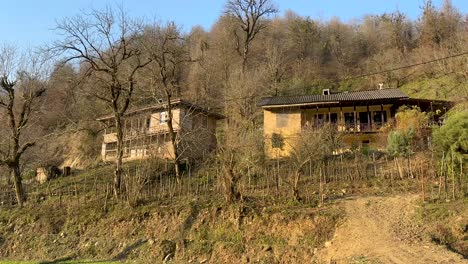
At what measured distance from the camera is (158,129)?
36562 mm

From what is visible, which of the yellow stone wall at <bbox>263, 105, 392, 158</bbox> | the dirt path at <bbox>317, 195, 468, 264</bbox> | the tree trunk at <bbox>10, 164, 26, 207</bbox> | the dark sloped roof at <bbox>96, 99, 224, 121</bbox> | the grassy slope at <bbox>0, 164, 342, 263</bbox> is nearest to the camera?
the dirt path at <bbox>317, 195, 468, 264</bbox>

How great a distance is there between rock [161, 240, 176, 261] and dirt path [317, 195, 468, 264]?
17.5ft

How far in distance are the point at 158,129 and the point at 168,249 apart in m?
21.0

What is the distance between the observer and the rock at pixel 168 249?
1614cm

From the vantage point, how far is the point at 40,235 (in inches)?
803

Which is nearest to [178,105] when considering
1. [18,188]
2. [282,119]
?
[282,119]

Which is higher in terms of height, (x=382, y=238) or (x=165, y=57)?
(x=165, y=57)

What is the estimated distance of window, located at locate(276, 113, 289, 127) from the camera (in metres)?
35.5

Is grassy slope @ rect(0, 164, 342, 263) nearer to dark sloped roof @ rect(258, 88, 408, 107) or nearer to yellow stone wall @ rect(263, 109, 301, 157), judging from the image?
yellow stone wall @ rect(263, 109, 301, 157)

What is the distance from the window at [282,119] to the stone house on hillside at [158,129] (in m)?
5.26

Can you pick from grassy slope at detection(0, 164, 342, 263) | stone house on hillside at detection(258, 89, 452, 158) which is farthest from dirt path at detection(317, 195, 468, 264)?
stone house on hillside at detection(258, 89, 452, 158)

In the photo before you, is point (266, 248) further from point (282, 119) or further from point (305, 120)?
point (305, 120)

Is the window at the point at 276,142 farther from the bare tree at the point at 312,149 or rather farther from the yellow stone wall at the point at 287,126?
the bare tree at the point at 312,149

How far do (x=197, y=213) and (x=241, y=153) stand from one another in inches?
149
